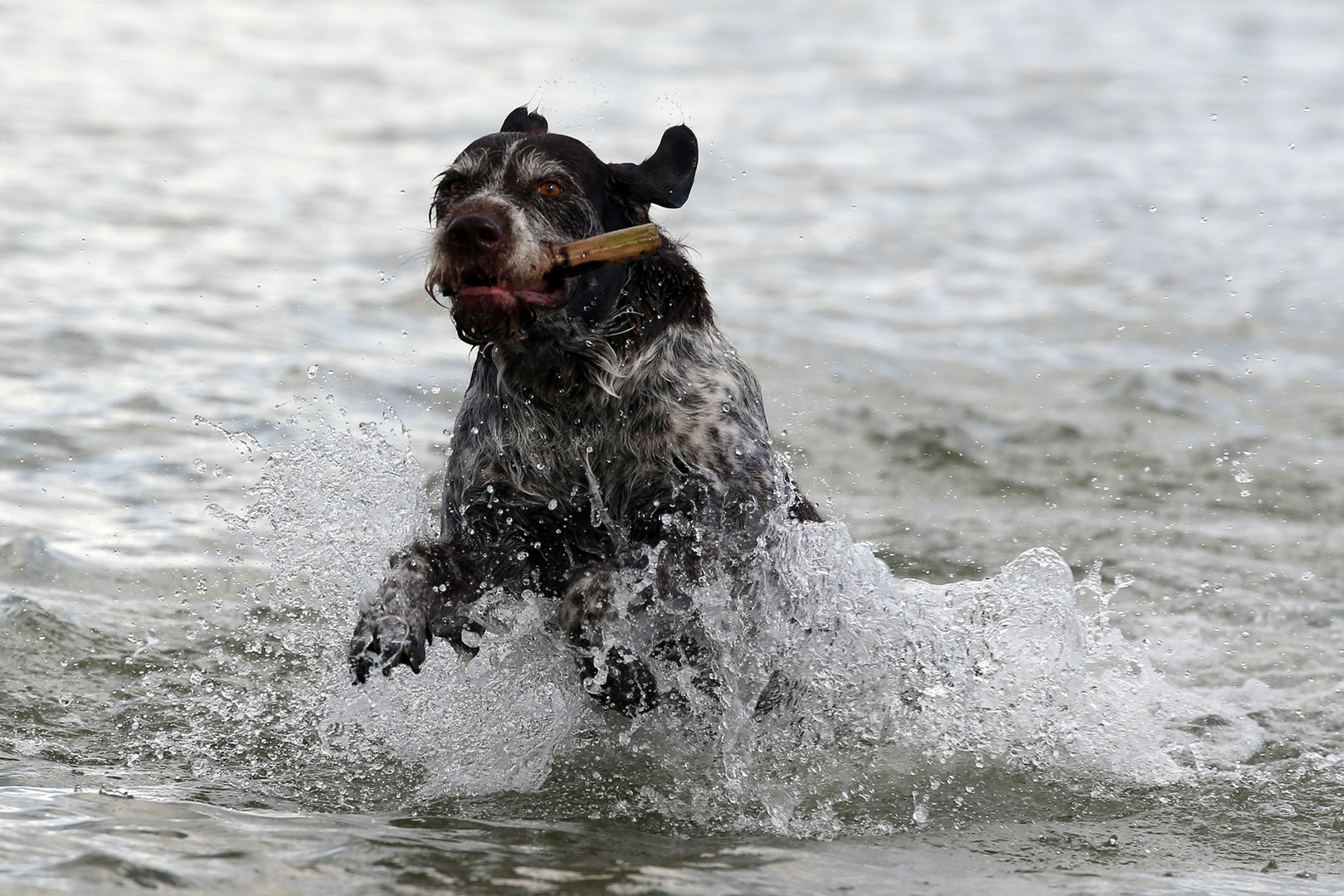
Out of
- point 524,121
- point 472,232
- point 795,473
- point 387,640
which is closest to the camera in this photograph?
point 472,232

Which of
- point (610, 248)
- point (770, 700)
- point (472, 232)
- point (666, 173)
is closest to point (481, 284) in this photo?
point (472, 232)

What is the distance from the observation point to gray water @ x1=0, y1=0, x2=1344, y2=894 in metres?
4.69

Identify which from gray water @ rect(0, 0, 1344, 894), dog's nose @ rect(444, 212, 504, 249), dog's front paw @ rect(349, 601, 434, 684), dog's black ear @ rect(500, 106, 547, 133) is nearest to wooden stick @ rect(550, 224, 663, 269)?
dog's nose @ rect(444, 212, 504, 249)

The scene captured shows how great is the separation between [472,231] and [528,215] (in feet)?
0.99

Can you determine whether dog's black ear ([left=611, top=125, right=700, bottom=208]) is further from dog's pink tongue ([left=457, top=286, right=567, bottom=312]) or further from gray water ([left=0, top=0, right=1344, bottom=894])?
dog's pink tongue ([left=457, top=286, right=567, bottom=312])

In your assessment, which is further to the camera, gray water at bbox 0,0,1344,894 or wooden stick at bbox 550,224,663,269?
gray water at bbox 0,0,1344,894

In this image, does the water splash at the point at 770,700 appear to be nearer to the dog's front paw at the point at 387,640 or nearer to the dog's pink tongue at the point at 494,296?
the dog's front paw at the point at 387,640

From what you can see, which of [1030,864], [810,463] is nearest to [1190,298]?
[810,463]

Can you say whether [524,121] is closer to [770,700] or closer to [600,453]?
[600,453]

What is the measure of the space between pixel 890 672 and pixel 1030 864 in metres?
1.09

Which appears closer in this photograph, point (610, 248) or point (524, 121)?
point (610, 248)

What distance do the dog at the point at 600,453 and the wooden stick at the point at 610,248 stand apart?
69 mm

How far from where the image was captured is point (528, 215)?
4562 millimetres

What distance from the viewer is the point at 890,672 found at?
5.48 metres
